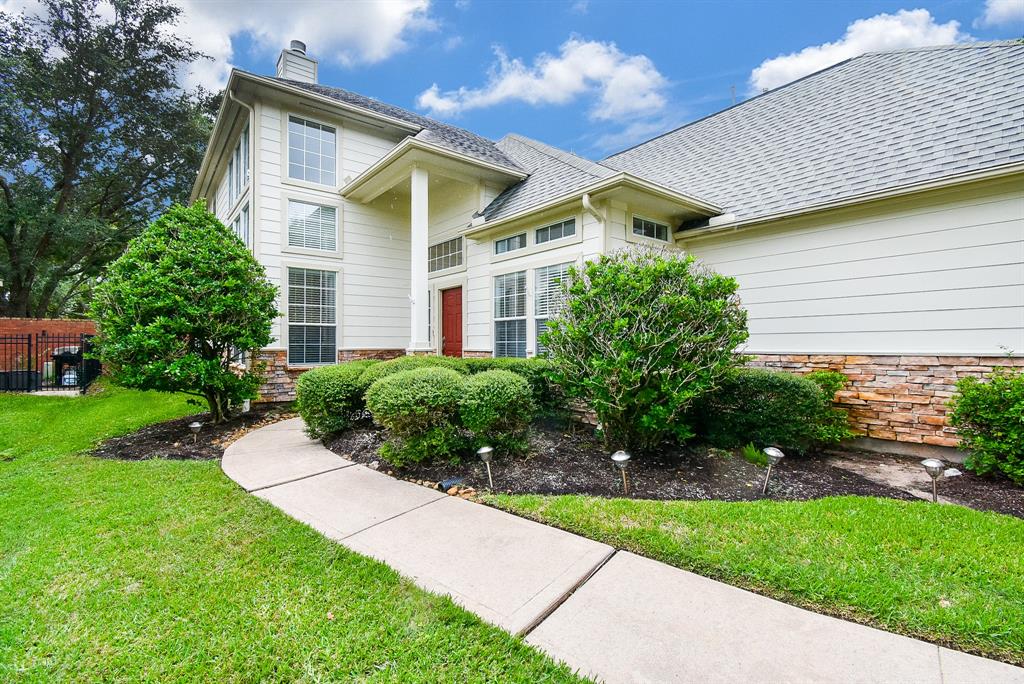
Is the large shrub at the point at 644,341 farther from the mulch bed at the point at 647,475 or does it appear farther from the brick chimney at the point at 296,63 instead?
the brick chimney at the point at 296,63

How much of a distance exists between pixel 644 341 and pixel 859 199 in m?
3.64

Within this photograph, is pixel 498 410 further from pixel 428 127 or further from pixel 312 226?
pixel 428 127

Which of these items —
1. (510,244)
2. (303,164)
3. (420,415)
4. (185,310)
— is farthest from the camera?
(303,164)

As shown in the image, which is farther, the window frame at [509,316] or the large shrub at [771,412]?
the window frame at [509,316]

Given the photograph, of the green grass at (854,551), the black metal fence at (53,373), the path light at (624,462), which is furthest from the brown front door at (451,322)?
the black metal fence at (53,373)

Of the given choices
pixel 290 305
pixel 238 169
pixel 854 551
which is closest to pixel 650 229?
pixel 854 551

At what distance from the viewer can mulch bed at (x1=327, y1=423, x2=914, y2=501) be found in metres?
3.76

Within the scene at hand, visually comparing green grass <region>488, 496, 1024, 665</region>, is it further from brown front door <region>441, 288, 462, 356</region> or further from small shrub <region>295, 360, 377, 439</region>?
brown front door <region>441, 288, 462, 356</region>

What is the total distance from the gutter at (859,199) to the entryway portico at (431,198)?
3886mm

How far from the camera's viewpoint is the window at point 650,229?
6805 millimetres

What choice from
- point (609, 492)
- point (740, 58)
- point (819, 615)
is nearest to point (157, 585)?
point (609, 492)

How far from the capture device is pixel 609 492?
372 cm

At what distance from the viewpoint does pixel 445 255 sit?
9758mm

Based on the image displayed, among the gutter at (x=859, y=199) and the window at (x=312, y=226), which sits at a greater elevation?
the window at (x=312, y=226)
